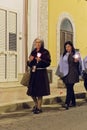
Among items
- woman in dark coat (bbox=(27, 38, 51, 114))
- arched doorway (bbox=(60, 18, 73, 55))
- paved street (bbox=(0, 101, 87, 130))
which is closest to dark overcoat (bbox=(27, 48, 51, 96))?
woman in dark coat (bbox=(27, 38, 51, 114))

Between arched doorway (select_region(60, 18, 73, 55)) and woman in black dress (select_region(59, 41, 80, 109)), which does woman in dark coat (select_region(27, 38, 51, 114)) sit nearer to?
woman in black dress (select_region(59, 41, 80, 109))

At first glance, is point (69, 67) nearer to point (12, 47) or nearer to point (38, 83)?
point (38, 83)

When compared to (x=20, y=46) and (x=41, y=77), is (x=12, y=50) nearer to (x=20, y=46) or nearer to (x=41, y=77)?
(x=20, y=46)

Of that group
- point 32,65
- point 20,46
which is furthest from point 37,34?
point 32,65

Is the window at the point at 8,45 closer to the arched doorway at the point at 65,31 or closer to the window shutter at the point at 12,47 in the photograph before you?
the window shutter at the point at 12,47

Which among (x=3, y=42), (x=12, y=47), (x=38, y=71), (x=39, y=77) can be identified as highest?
(x=3, y=42)

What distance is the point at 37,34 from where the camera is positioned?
22.0 meters

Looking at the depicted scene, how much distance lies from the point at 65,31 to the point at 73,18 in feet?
3.69

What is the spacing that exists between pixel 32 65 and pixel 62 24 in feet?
37.4

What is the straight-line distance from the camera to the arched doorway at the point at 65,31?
80.4 ft

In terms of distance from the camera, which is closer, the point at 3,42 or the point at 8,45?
the point at 3,42

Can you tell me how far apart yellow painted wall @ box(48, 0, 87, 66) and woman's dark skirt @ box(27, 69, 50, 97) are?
9.71 m

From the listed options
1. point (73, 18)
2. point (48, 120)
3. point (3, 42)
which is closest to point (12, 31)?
point (3, 42)

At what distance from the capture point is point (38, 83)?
13414 mm
